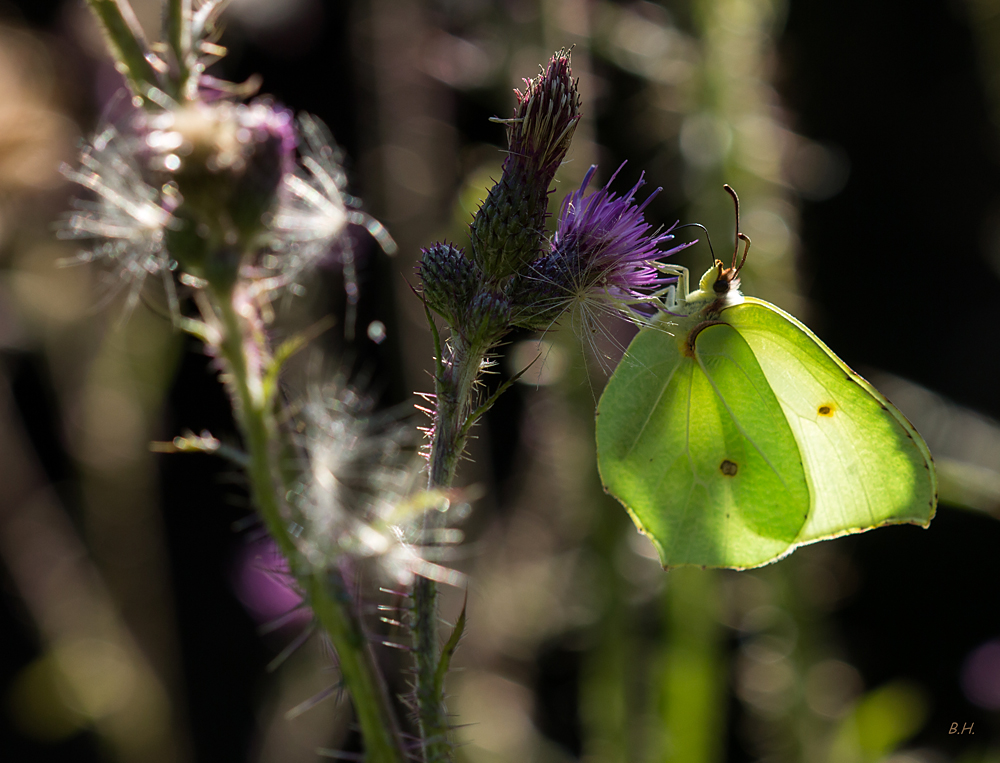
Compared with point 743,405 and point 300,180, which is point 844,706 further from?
point 300,180

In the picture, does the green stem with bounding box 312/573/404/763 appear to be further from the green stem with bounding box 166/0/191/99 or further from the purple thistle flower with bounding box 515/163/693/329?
the green stem with bounding box 166/0/191/99

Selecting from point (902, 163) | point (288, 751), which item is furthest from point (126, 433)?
point (902, 163)

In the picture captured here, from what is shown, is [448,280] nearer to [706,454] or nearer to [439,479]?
[439,479]

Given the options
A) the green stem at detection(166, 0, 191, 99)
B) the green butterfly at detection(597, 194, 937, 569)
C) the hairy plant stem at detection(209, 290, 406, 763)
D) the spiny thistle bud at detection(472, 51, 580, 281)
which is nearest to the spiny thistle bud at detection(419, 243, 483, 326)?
the spiny thistle bud at detection(472, 51, 580, 281)

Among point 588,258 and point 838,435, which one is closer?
point 588,258

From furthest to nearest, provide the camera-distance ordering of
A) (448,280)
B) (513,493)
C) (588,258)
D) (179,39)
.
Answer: (513,493) < (588,258) < (448,280) < (179,39)

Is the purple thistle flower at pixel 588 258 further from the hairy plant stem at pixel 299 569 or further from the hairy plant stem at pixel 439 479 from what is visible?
the hairy plant stem at pixel 299 569

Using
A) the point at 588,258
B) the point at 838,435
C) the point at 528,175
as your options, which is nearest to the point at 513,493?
the point at 838,435
